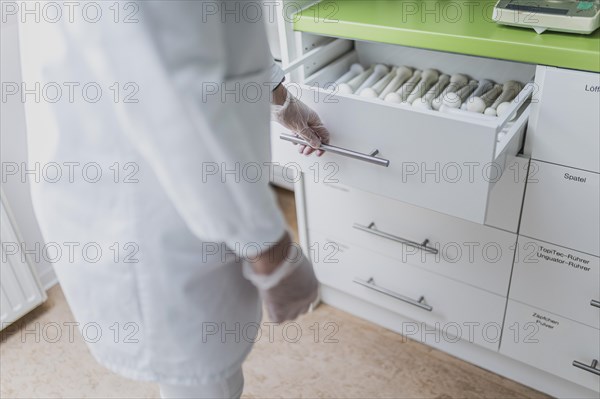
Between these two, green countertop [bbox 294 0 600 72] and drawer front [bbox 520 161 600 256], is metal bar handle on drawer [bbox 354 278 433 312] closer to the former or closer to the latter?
drawer front [bbox 520 161 600 256]

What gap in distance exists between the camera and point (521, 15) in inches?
40.0

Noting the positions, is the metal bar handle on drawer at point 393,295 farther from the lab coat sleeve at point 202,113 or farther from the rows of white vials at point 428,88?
the lab coat sleeve at point 202,113

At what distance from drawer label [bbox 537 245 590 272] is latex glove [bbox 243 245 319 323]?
0.58 meters

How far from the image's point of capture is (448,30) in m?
1.08

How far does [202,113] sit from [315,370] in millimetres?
1023

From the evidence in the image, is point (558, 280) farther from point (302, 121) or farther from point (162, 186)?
point (162, 186)

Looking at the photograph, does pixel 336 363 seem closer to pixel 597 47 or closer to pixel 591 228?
pixel 591 228

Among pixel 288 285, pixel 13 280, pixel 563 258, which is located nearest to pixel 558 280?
pixel 563 258

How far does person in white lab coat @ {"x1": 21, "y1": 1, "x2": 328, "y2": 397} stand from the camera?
0.60m

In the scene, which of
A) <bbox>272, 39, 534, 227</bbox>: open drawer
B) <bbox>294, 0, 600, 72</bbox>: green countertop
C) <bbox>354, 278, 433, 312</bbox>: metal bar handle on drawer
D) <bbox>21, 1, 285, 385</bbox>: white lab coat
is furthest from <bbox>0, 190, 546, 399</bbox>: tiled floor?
<bbox>294, 0, 600, 72</bbox>: green countertop

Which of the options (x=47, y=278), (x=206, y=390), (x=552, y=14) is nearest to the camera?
(x=206, y=390)

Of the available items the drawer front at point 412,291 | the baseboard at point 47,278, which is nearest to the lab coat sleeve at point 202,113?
the drawer front at point 412,291

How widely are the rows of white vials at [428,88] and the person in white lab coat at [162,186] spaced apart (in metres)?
0.54

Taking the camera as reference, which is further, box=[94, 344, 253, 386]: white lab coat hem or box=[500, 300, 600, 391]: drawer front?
box=[500, 300, 600, 391]: drawer front
